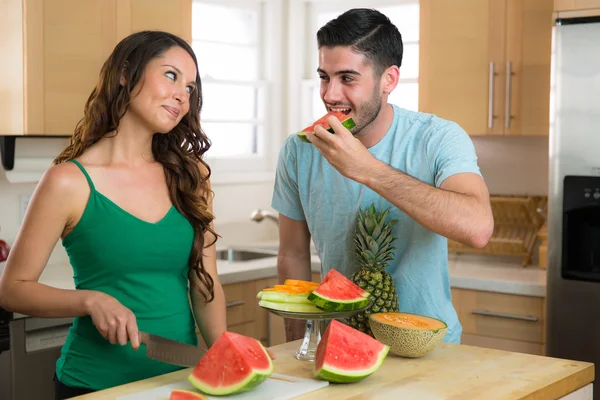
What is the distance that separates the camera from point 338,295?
1.93m

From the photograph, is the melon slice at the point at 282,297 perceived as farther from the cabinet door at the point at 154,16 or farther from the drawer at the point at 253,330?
the cabinet door at the point at 154,16

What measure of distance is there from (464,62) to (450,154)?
2.10 meters

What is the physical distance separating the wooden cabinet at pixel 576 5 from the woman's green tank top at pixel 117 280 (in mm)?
2338

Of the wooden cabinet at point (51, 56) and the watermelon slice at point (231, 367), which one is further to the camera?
the wooden cabinet at point (51, 56)

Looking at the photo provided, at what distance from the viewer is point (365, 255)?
212cm

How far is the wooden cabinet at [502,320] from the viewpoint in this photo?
3.80 metres

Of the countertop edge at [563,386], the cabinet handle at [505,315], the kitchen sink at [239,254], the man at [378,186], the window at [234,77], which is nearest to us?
the countertop edge at [563,386]

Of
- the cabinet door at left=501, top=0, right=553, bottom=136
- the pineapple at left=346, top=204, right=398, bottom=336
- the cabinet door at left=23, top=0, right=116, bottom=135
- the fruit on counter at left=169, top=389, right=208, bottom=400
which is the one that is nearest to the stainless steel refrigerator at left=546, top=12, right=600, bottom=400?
the cabinet door at left=501, top=0, right=553, bottom=136

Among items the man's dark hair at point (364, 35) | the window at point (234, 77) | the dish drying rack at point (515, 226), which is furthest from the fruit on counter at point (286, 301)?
the window at point (234, 77)

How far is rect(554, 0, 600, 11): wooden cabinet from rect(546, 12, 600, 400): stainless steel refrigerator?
57 millimetres

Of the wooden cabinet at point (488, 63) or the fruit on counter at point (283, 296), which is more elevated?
the wooden cabinet at point (488, 63)

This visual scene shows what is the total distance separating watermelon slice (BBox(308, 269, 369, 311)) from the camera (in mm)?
1907

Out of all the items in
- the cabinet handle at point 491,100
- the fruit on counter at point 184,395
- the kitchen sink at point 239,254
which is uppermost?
the cabinet handle at point 491,100

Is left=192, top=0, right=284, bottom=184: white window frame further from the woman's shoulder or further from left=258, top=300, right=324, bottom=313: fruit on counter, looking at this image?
left=258, top=300, right=324, bottom=313: fruit on counter
